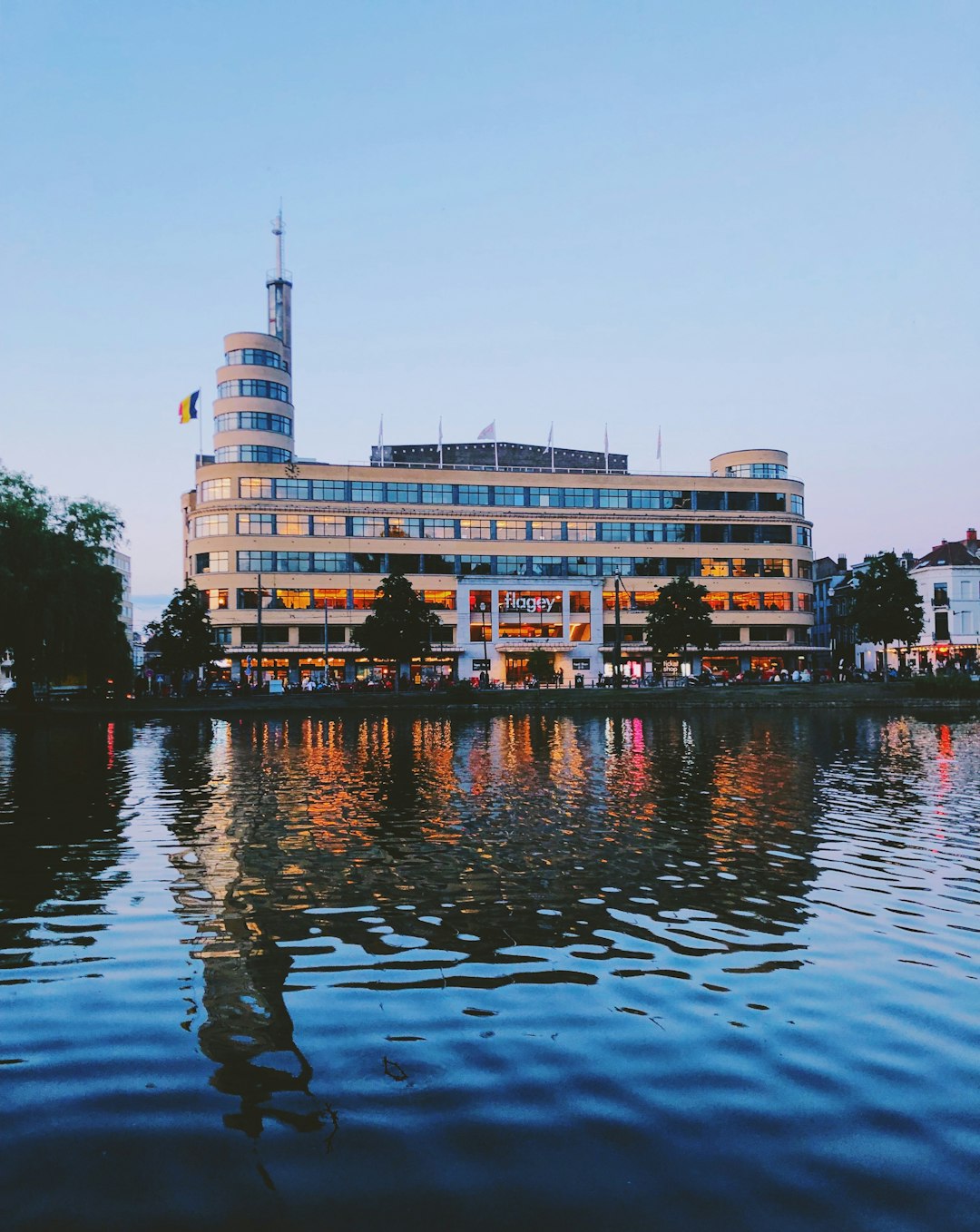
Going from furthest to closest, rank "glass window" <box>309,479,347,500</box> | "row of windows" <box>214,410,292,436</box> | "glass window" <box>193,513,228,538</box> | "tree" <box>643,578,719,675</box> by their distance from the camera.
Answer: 1. "glass window" <box>309,479,347,500</box>
2. "row of windows" <box>214,410,292,436</box>
3. "glass window" <box>193,513,228,538</box>
4. "tree" <box>643,578,719,675</box>

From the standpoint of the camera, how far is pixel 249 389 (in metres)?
108

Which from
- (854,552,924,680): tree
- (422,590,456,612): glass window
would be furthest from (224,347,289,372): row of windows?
(854,552,924,680): tree

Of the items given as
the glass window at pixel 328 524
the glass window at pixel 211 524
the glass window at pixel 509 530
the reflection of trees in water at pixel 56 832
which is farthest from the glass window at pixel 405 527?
the reflection of trees in water at pixel 56 832

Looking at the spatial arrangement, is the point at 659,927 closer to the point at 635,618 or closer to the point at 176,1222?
the point at 176,1222

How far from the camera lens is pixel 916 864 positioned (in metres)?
14.6

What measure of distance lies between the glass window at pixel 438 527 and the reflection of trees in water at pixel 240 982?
92577mm

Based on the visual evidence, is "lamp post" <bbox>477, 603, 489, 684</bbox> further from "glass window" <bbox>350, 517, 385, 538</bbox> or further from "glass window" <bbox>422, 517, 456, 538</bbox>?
"glass window" <bbox>350, 517, 385, 538</bbox>

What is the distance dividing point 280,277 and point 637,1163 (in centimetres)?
13923

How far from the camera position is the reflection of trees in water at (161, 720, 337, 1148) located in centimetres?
654

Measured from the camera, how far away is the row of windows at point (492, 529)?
106188 millimetres

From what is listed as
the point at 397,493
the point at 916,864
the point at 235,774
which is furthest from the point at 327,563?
the point at 916,864

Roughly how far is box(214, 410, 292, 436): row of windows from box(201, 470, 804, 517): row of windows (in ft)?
21.0

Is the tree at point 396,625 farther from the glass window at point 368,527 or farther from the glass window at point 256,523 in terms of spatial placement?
the glass window at point 256,523

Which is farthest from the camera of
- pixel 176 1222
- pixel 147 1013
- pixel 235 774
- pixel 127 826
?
pixel 235 774
